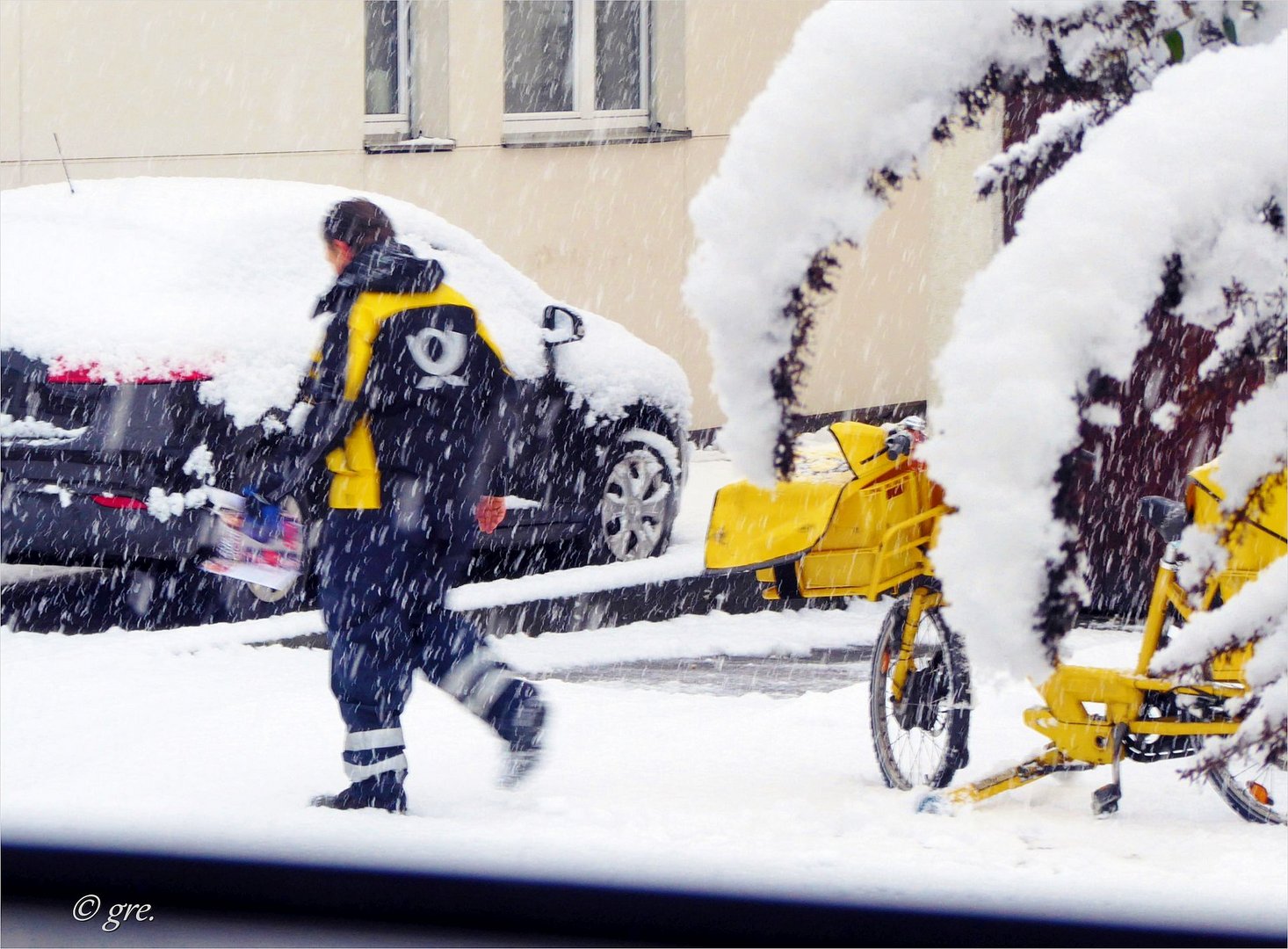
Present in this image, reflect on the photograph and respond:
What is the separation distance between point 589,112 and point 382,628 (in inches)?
443

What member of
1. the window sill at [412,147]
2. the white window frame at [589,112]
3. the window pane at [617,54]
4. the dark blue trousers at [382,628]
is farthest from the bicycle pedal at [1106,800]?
the window pane at [617,54]

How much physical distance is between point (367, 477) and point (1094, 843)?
1.84m

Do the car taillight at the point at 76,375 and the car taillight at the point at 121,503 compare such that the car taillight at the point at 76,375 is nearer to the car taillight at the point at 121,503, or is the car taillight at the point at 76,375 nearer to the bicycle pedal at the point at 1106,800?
the car taillight at the point at 121,503

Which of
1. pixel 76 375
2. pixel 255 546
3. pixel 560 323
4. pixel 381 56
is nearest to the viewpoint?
pixel 255 546

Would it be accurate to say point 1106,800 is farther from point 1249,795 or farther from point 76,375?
point 76,375

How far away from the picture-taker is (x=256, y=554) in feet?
18.5

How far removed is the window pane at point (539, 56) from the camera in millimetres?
14930

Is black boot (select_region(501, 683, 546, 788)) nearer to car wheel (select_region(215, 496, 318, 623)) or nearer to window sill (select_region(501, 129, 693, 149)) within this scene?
car wheel (select_region(215, 496, 318, 623))

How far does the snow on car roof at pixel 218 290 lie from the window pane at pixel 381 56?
6686mm

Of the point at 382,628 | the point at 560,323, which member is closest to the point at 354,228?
the point at 382,628

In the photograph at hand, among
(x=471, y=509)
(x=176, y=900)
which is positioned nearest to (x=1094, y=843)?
(x=471, y=509)

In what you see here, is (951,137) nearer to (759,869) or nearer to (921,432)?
(759,869)

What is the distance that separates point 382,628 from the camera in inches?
166

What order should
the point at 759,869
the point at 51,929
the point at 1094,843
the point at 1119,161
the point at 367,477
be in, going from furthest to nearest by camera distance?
the point at 367,477 → the point at 1094,843 → the point at 51,929 → the point at 759,869 → the point at 1119,161
